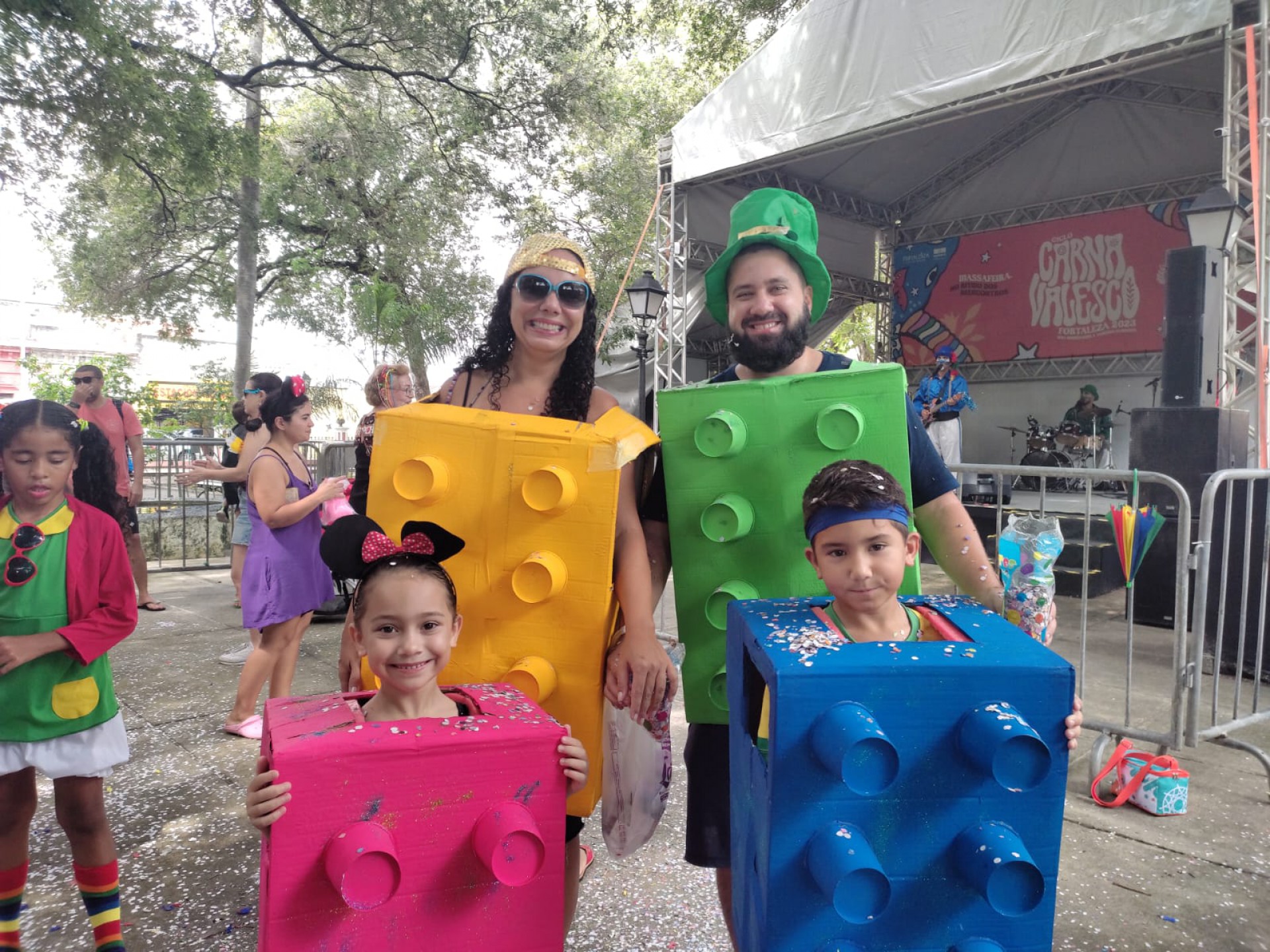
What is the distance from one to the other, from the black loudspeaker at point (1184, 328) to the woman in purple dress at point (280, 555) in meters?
5.56

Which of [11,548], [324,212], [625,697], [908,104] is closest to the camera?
[625,697]

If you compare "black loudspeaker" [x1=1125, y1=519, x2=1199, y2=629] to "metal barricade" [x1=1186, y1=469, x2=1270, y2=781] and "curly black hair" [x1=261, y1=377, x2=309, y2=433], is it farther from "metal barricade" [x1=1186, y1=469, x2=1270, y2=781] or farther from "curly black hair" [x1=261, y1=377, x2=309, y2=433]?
"curly black hair" [x1=261, y1=377, x2=309, y2=433]

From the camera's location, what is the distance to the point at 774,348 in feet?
5.55

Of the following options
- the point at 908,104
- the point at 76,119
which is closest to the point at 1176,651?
the point at 908,104

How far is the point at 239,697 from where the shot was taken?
362 cm

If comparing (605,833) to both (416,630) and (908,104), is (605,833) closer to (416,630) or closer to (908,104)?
(416,630)

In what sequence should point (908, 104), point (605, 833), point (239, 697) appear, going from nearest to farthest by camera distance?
point (605, 833), point (239, 697), point (908, 104)

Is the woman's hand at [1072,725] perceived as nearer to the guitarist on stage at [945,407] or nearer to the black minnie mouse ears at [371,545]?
the black minnie mouse ears at [371,545]

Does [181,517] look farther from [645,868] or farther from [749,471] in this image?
[749,471]

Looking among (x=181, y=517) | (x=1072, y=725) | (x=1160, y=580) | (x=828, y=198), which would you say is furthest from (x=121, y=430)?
(x=828, y=198)

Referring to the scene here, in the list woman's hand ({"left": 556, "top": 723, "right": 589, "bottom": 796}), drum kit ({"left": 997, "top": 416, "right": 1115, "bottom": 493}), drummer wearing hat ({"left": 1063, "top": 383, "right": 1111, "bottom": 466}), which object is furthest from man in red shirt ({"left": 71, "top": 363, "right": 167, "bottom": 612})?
drummer wearing hat ({"left": 1063, "top": 383, "right": 1111, "bottom": 466})

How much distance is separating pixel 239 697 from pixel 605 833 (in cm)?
256

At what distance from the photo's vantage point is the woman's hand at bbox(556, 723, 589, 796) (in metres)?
1.22

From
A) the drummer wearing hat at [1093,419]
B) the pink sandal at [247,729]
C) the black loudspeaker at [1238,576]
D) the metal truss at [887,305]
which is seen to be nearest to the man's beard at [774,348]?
the pink sandal at [247,729]
